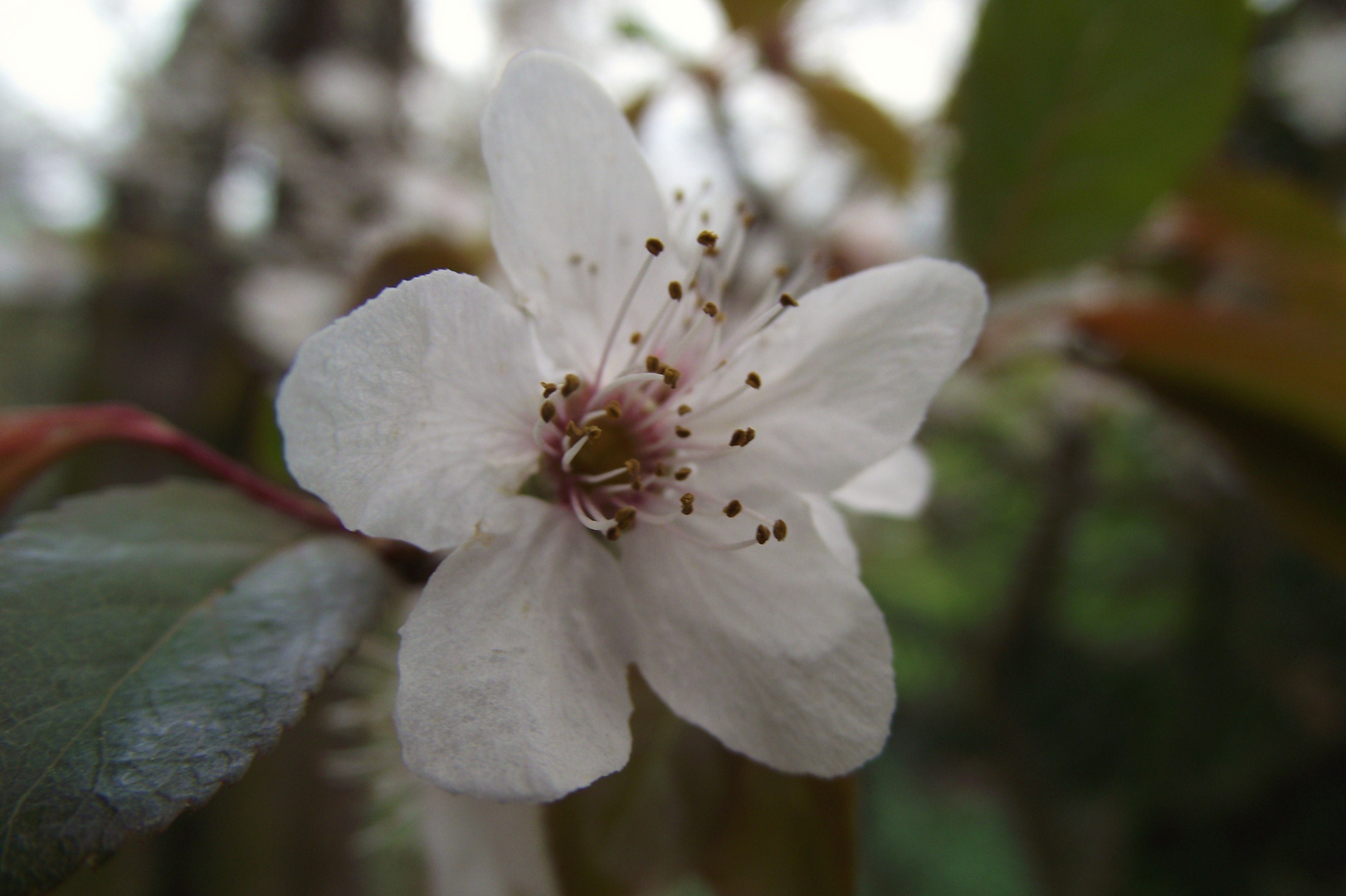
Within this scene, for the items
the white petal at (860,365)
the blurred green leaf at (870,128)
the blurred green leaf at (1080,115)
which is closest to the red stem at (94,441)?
the white petal at (860,365)

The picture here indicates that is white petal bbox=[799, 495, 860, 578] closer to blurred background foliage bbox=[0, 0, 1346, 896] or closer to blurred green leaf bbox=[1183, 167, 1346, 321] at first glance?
blurred background foliage bbox=[0, 0, 1346, 896]

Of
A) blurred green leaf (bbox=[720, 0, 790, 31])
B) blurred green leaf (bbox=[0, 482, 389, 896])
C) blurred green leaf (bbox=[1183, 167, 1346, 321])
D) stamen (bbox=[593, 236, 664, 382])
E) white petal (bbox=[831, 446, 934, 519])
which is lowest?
blurred green leaf (bbox=[0, 482, 389, 896])

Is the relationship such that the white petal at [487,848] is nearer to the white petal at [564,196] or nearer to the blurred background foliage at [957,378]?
the blurred background foliage at [957,378]

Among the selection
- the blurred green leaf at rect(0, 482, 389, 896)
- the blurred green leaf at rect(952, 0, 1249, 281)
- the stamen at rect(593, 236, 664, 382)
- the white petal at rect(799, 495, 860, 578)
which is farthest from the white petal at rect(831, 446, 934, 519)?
the blurred green leaf at rect(952, 0, 1249, 281)

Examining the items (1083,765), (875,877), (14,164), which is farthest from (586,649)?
(14,164)

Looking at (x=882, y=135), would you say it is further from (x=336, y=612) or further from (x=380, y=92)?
(x=380, y=92)

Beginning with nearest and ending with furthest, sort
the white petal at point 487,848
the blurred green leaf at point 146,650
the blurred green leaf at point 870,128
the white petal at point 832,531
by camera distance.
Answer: the blurred green leaf at point 146,650 → the white petal at point 832,531 → the white petal at point 487,848 → the blurred green leaf at point 870,128

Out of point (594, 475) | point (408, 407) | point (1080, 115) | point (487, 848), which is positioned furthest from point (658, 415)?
point (1080, 115)
